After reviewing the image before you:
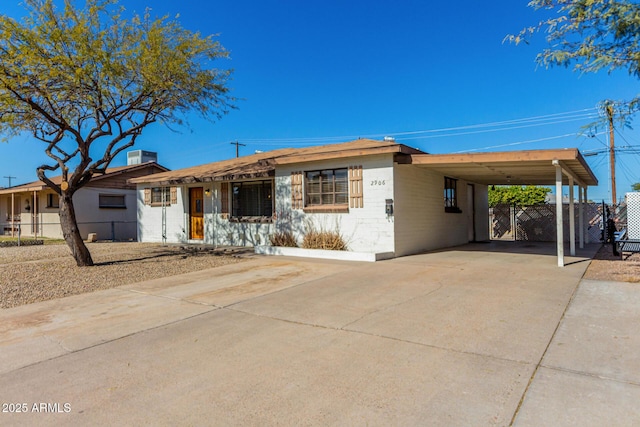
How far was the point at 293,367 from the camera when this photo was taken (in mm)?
3416

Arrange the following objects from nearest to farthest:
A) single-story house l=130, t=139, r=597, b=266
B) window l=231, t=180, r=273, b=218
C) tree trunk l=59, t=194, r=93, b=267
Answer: tree trunk l=59, t=194, r=93, b=267
single-story house l=130, t=139, r=597, b=266
window l=231, t=180, r=273, b=218

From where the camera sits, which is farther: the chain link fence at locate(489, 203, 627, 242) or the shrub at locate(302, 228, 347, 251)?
the chain link fence at locate(489, 203, 627, 242)

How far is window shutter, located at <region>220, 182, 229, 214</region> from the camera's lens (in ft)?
47.5

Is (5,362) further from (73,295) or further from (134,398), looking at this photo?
(73,295)

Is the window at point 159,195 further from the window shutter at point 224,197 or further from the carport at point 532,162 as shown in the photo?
the carport at point 532,162

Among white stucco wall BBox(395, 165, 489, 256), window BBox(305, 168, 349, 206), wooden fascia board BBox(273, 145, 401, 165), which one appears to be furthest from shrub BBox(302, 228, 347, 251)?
wooden fascia board BBox(273, 145, 401, 165)

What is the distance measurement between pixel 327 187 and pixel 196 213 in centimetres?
677

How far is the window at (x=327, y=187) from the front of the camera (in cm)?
1128

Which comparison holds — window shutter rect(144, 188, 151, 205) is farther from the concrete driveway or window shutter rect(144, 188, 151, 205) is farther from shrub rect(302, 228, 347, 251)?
the concrete driveway

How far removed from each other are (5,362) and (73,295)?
3.10 meters

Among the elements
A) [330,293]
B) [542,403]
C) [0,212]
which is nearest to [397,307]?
[330,293]

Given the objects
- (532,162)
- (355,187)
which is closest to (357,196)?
(355,187)

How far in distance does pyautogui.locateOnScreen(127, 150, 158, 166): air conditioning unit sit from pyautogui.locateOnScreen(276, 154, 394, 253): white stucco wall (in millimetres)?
16334

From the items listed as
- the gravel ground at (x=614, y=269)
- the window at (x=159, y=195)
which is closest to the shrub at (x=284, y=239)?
the window at (x=159, y=195)
